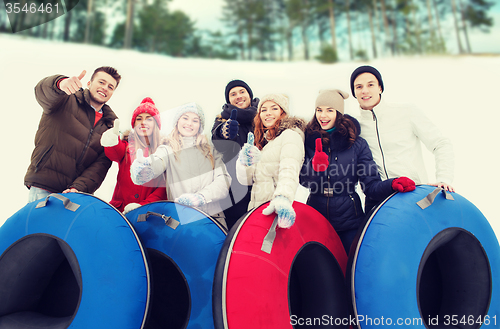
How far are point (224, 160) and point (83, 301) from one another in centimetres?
112

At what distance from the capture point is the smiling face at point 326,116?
70.1 inches

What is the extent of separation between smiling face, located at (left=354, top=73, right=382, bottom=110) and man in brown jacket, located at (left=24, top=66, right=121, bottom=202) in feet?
5.81

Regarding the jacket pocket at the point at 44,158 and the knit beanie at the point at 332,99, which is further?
the jacket pocket at the point at 44,158

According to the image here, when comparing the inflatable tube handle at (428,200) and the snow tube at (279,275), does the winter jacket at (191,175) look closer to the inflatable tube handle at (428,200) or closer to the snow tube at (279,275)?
the snow tube at (279,275)

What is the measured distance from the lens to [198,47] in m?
5.44

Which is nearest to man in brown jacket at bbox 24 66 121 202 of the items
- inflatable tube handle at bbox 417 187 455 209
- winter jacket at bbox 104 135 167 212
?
winter jacket at bbox 104 135 167 212

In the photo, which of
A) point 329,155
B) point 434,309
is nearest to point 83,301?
point 329,155

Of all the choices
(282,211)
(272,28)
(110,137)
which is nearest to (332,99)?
(282,211)

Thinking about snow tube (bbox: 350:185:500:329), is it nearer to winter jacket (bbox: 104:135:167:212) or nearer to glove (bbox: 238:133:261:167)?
glove (bbox: 238:133:261:167)

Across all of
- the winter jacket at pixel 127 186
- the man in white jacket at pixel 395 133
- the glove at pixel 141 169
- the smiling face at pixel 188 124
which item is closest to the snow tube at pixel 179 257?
the glove at pixel 141 169

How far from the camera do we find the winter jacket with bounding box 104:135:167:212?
1977 mm

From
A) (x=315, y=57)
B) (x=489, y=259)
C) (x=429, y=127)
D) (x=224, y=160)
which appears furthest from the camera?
(x=315, y=57)

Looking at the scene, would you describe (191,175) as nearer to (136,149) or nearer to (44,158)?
(136,149)

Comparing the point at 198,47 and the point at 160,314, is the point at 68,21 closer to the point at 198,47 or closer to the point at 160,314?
the point at 198,47
